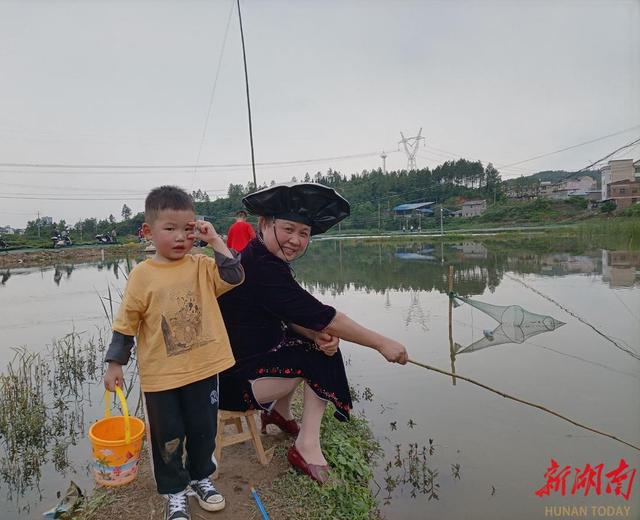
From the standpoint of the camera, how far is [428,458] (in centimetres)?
318

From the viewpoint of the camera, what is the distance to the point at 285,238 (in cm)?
220

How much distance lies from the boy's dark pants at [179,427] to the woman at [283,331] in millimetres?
318

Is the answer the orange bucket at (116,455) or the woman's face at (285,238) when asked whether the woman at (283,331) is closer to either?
the woman's face at (285,238)

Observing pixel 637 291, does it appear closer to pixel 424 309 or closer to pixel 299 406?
pixel 424 309

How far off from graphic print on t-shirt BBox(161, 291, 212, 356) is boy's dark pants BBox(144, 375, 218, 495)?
0.17 m

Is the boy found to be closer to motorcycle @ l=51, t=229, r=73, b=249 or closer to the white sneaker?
the white sneaker

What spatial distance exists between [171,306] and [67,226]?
4839 centimetres

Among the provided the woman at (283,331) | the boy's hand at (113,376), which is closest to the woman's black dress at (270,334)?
the woman at (283,331)

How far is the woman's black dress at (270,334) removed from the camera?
2.10 metres

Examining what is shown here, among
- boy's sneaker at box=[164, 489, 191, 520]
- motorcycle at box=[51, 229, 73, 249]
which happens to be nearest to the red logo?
boy's sneaker at box=[164, 489, 191, 520]

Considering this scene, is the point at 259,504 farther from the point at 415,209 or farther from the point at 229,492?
the point at 415,209

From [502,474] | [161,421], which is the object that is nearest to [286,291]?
[161,421]

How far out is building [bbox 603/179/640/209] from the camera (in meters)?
35.8

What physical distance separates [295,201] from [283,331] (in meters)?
0.72
